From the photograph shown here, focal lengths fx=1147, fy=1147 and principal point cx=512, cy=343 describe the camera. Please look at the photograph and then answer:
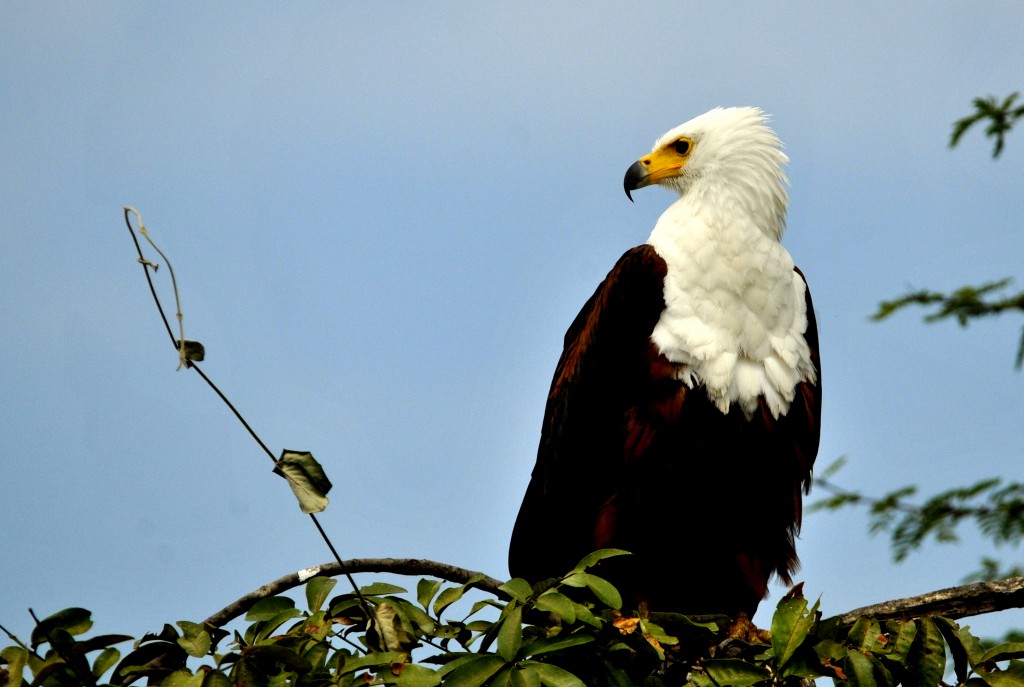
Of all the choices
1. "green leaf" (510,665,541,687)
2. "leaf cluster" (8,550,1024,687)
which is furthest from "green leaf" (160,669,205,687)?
"green leaf" (510,665,541,687)

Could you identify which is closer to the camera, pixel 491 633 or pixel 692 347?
pixel 491 633

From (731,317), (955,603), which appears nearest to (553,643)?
(955,603)

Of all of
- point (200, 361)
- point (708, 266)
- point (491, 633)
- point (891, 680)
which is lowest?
point (891, 680)

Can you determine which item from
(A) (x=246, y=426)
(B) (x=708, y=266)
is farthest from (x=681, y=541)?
(A) (x=246, y=426)

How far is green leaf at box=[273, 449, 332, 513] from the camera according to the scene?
263cm

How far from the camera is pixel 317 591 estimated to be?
304 cm

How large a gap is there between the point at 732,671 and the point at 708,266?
1.97 meters

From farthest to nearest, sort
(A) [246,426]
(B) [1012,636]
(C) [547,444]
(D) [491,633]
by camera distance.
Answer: (B) [1012,636], (C) [547,444], (D) [491,633], (A) [246,426]

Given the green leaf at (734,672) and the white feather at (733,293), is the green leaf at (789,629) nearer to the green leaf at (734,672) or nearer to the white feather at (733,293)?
the green leaf at (734,672)

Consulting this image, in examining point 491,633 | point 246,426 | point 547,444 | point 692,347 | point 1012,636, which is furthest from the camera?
point 1012,636

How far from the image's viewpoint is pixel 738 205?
16.2ft

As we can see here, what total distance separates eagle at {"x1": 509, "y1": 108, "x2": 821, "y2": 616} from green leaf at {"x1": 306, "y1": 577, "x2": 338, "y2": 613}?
5.80 feet

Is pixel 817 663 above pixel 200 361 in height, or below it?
below

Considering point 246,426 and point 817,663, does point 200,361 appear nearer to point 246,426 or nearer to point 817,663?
point 246,426
